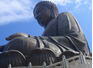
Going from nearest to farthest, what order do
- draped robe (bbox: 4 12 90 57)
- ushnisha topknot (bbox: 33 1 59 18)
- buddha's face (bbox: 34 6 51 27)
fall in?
draped robe (bbox: 4 12 90 57)
buddha's face (bbox: 34 6 51 27)
ushnisha topknot (bbox: 33 1 59 18)

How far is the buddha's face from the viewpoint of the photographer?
36.7 feet

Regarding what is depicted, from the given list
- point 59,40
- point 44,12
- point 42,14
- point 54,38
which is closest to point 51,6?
point 44,12

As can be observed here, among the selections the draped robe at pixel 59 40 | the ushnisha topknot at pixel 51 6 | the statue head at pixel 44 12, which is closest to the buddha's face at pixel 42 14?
the statue head at pixel 44 12

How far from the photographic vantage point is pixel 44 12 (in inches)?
440

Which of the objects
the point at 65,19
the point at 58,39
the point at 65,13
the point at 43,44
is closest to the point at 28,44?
the point at 43,44

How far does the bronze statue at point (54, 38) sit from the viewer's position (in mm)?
6875

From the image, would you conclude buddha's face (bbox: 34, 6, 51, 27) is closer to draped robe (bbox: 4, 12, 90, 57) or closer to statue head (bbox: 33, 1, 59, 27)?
statue head (bbox: 33, 1, 59, 27)

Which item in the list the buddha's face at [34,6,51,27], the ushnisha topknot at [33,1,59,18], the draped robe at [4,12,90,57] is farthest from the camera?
the ushnisha topknot at [33,1,59,18]

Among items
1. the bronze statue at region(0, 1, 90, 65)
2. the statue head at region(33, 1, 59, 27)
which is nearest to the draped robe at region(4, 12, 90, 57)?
the bronze statue at region(0, 1, 90, 65)

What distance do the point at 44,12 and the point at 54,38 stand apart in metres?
3.45

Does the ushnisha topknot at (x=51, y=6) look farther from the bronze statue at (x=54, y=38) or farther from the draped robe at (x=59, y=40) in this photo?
the draped robe at (x=59, y=40)

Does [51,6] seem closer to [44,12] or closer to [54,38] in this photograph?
[44,12]

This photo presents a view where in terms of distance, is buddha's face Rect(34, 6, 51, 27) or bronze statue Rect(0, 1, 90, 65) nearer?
bronze statue Rect(0, 1, 90, 65)

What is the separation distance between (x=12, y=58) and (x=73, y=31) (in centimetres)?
399
